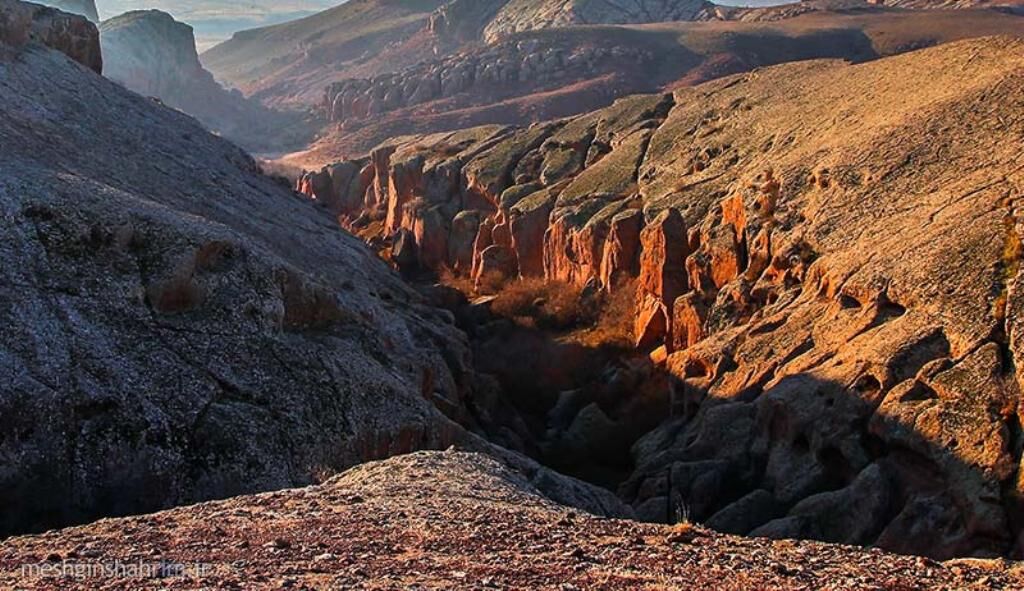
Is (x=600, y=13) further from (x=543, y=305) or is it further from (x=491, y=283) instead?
(x=543, y=305)

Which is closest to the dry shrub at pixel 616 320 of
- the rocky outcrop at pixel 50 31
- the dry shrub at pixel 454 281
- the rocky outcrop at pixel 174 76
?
the dry shrub at pixel 454 281

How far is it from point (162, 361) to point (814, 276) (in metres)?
14.9

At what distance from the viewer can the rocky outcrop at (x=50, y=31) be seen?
30062mm

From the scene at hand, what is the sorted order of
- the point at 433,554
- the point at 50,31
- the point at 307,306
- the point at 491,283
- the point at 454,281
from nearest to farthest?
the point at 433,554
the point at 307,306
the point at 50,31
the point at 491,283
the point at 454,281

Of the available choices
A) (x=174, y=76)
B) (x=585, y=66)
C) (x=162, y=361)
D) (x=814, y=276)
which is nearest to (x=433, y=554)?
(x=162, y=361)

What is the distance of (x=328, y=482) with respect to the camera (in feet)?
46.2

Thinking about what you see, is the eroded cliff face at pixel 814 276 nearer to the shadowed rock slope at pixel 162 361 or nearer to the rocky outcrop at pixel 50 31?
the shadowed rock slope at pixel 162 361

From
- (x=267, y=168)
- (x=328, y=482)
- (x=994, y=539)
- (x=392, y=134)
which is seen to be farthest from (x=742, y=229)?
(x=392, y=134)

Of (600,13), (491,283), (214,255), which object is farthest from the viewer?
(600,13)

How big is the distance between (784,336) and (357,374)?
10084mm

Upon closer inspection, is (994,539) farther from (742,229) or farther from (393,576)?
(742,229)

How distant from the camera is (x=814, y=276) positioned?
2395 cm

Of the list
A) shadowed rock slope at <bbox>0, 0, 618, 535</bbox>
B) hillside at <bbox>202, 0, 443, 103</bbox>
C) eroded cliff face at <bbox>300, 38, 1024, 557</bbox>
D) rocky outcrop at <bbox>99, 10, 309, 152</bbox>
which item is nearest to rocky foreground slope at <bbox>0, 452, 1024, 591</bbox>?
Answer: shadowed rock slope at <bbox>0, 0, 618, 535</bbox>

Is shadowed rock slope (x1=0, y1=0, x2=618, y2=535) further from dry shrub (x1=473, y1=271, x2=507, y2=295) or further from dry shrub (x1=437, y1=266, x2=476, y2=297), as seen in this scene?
dry shrub (x1=437, y1=266, x2=476, y2=297)
